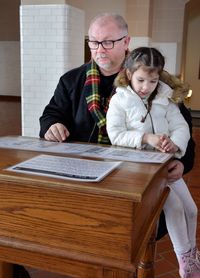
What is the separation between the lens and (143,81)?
5.29ft

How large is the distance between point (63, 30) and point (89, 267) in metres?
2.95

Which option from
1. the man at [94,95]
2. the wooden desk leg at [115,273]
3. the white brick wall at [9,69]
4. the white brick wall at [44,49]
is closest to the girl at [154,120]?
the man at [94,95]

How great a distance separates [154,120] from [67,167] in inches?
26.0

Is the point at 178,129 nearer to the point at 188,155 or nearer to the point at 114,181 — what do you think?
the point at 188,155

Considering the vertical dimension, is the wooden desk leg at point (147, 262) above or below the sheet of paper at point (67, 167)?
below

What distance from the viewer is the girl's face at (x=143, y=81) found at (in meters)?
1.59

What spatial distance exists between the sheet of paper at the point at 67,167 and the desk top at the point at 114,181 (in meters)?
0.02

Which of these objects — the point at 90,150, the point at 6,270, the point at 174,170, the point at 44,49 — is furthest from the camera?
the point at 44,49

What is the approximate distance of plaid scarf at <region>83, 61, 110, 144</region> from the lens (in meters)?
1.88

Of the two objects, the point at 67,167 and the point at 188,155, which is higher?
the point at 67,167

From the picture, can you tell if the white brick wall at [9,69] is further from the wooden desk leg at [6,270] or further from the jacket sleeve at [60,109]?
the wooden desk leg at [6,270]

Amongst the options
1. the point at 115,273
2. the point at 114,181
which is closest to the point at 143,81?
the point at 114,181

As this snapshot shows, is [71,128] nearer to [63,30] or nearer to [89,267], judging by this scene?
[89,267]

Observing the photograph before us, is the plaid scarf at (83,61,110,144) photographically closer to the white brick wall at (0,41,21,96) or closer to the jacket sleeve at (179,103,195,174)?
the jacket sleeve at (179,103,195,174)
